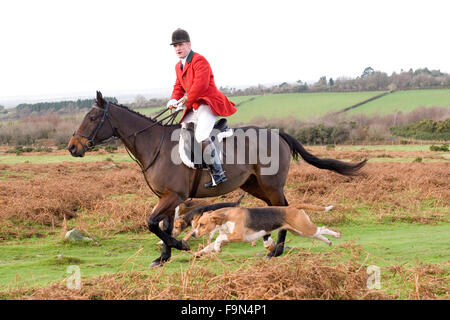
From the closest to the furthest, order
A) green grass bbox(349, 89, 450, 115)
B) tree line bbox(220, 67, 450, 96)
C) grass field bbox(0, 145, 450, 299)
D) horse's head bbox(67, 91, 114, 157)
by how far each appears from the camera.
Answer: grass field bbox(0, 145, 450, 299) < horse's head bbox(67, 91, 114, 157) < green grass bbox(349, 89, 450, 115) < tree line bbox(220, 67, 450, 96)

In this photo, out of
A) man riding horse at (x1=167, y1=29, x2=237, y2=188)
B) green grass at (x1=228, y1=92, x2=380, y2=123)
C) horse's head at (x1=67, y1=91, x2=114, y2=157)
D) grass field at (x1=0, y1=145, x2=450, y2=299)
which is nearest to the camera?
grass field at (x1=0, y1=145, x2=450, y2=299)

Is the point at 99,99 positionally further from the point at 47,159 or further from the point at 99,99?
the point at 47,159

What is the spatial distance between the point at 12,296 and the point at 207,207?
208 inches

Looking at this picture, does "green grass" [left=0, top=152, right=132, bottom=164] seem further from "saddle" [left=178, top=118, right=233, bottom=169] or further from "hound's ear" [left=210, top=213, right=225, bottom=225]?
"hound's ear" [left=210, top=213, right=225, bottom=225]

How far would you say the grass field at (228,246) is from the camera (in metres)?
5.58

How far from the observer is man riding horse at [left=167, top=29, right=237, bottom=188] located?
843 cm

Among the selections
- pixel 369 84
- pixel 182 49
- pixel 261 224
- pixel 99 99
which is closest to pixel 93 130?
pixel 99 99

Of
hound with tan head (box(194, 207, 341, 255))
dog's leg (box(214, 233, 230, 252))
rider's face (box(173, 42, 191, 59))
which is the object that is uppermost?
rider's face (box(173, 42, 191, 59))

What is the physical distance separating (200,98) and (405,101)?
57.2 meters

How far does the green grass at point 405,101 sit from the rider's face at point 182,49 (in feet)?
164

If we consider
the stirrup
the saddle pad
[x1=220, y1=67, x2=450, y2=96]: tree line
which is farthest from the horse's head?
[x1=220, y1=67, x2=450, y2=96]: tree line

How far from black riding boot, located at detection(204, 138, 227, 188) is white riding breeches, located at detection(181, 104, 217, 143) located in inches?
5.7

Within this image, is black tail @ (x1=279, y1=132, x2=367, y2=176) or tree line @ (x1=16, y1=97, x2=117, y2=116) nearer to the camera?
black tail @ (x1=279, y1=132, x2=367, y2=176)

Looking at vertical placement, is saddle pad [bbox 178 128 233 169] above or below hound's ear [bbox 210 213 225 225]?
above
